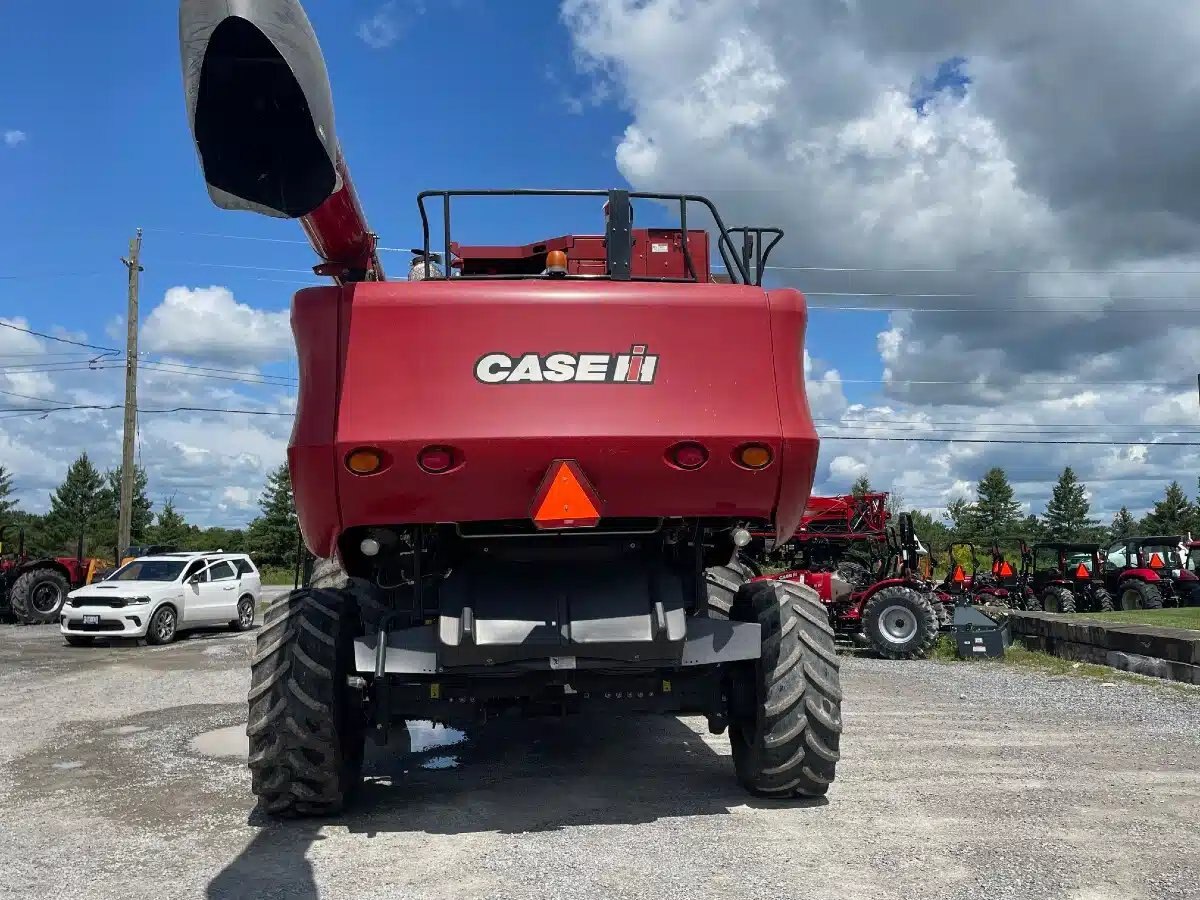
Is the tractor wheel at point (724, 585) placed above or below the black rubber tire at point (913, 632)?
above

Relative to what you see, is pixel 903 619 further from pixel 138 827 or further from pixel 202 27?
pixel 202 27

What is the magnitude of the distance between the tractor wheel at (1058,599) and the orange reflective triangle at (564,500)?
19928mm

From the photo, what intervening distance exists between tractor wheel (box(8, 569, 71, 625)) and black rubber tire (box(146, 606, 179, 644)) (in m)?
6.21

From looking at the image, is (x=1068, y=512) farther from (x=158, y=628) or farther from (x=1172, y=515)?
(x=158, y=628)

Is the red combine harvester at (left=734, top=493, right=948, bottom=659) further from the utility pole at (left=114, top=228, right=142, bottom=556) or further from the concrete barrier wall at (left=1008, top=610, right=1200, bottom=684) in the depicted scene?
the utility pole at (left=114, top=228, right=142, bottom=556)

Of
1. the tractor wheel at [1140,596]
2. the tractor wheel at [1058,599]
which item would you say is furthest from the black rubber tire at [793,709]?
the tractor wheel at [1140,596]

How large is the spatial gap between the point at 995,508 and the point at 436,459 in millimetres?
82826

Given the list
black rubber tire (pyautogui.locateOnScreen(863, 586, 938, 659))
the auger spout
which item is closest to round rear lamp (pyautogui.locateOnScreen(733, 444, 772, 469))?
the auger spout

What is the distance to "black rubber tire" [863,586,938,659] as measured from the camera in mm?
14336

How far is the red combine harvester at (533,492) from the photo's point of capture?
4832mm

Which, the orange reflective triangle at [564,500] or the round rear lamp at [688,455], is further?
the round rear lamp at [688,455]

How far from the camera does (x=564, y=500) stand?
188 inches

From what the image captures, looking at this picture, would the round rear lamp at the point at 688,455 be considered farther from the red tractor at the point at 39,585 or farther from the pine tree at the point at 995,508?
the pine tree at the point at 995,508

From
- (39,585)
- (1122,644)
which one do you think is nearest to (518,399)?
(1122,644)
